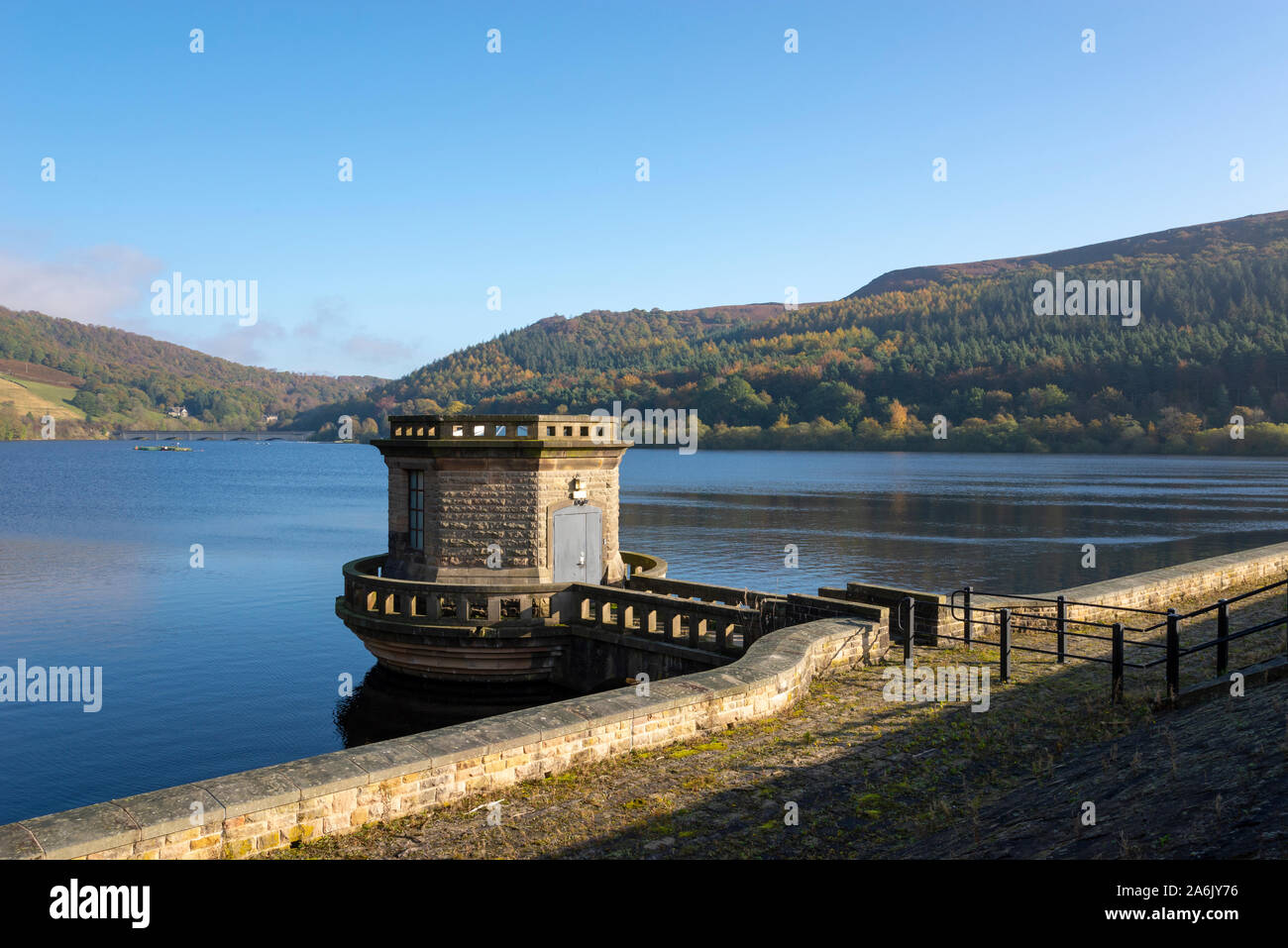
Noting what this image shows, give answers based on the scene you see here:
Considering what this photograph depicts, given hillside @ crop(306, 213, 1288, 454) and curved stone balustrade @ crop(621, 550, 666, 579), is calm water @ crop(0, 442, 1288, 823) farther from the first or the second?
hillside @ crop(306, 213, 1288, 454)

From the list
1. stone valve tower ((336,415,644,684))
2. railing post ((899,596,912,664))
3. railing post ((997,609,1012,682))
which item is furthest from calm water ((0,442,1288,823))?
railing post ((997,609,1012,682))

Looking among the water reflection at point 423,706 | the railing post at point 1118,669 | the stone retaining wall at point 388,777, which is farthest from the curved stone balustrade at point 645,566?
the railing post at point 1118,669

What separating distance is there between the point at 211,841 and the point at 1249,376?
555 feet

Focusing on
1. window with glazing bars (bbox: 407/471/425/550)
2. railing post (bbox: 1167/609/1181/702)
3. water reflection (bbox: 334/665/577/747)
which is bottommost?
water reflection (bbox: 334/665/577/747)

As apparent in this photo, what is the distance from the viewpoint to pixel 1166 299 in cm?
19488

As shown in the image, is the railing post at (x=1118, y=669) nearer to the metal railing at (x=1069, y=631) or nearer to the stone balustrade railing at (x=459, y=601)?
the metal railing at (x=1069, y=631)

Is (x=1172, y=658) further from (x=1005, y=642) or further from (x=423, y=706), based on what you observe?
(x=423, y=706)

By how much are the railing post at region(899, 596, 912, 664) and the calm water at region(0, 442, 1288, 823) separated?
39.7 ft

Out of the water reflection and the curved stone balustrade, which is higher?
the curved stone balustrade

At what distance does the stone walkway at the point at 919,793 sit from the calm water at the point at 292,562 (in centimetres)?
1358

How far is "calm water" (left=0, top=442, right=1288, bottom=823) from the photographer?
21891 millimetres

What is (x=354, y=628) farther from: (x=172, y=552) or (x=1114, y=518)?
(x=1114, y=518)
